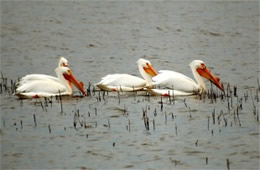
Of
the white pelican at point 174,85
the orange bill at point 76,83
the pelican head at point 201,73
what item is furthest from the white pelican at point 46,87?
the pelican head at point 201,73

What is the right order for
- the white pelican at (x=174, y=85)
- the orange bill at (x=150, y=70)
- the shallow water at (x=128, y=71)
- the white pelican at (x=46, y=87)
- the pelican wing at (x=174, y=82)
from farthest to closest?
the orange bill at (x=150, y=70) → the pelican wing at (x=174, y=82) → the white pelican at (x=174, y=85) → the white pelican at (x=46, y=87) → the shallow water at (x=128, y=71)

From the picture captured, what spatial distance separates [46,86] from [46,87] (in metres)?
0.02

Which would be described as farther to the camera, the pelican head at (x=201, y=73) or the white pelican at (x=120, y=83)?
the pelican head at (x=201, y=73)

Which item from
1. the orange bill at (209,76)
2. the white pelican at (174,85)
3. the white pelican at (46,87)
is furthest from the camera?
the orange bill at (209,76)

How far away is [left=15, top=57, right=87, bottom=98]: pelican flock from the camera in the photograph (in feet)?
36.0

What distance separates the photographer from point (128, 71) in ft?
46.9

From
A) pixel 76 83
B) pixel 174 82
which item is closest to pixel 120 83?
pixel 76 83

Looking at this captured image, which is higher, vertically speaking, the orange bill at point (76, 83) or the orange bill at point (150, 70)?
the orange bill at point (150, 70)

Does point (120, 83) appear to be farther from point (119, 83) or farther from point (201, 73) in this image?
point (201, 73)

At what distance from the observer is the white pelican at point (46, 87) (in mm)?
10953

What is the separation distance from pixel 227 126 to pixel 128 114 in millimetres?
1361

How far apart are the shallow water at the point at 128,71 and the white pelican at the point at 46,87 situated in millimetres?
148

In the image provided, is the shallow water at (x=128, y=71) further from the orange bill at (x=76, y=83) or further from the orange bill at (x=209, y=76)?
the orange bill at (x=209, y=76)

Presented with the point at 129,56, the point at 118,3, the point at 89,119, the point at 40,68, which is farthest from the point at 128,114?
the point at 118,3
